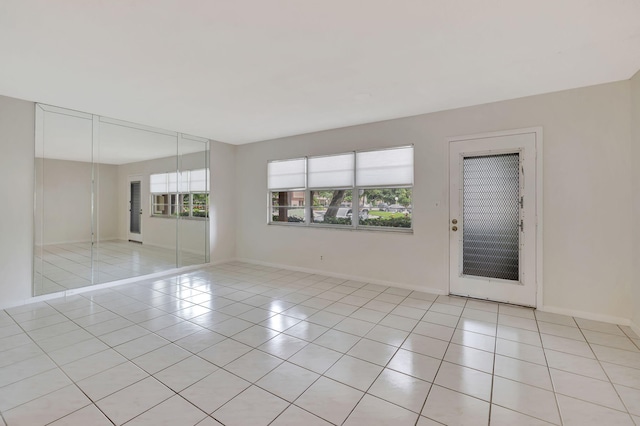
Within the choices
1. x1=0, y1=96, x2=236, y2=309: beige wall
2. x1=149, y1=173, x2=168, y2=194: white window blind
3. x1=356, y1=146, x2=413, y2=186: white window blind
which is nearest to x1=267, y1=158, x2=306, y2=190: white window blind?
x1=356, y1=146, x2=413, y2=186: white window blind

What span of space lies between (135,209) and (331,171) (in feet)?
11.9

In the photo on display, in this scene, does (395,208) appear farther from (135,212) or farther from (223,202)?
(135,212)

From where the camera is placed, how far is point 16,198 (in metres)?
3.68

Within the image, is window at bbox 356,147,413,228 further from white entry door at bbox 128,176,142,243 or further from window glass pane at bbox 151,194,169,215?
white entry door at bbox 128,176,142,243

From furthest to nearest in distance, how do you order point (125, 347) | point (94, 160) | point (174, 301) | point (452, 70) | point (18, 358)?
1. point (94, 160)
2. point (174, 301)
3. point (452, 70)
4. point (125, 347)
5. point (18, 358)

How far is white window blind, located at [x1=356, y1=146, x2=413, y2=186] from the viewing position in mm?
4402

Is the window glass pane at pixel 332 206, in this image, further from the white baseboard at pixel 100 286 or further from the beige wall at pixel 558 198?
the white baseboard at pixel 100 286

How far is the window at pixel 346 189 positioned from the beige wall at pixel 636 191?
236 cm

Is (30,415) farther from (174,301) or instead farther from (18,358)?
(174,301)

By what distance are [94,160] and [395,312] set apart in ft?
16.4

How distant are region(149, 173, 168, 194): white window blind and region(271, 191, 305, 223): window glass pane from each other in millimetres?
2085

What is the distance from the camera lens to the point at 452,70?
288 centimetres

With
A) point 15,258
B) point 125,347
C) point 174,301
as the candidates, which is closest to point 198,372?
point 125,347

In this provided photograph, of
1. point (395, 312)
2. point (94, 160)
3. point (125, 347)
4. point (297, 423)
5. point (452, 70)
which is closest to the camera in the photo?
point (297, 423)
